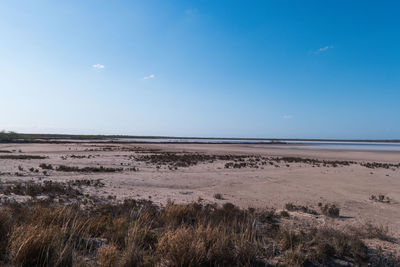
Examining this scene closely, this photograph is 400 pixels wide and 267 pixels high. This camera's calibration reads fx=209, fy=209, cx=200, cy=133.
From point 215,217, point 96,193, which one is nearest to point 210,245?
point 215,217

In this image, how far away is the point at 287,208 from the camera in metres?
9.24

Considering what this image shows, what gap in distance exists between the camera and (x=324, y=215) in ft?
28.1

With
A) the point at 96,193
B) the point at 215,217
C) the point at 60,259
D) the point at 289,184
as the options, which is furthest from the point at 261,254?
the point at 289,184

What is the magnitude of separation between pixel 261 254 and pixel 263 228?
2144 millimetres

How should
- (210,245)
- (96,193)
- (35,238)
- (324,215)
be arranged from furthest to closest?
(96,193)
(324,215)
(210,245)
(35,238)

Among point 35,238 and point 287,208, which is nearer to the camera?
point 35,238

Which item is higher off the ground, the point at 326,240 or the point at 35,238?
the point at 35,238

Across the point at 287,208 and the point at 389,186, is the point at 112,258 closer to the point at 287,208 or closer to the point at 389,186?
the point at 287,208

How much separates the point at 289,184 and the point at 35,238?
14.9 m

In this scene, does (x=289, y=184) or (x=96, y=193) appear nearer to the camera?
(x=96, y=193)

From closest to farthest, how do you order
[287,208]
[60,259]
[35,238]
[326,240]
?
[60,259] < [35,238] < [326,240] < [287,208]

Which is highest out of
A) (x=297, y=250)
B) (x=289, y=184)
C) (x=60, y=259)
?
(x=60, y=259)

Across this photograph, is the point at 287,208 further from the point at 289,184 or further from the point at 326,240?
the point at 289,184

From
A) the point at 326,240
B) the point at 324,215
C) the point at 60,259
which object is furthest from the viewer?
the point at 324,215
